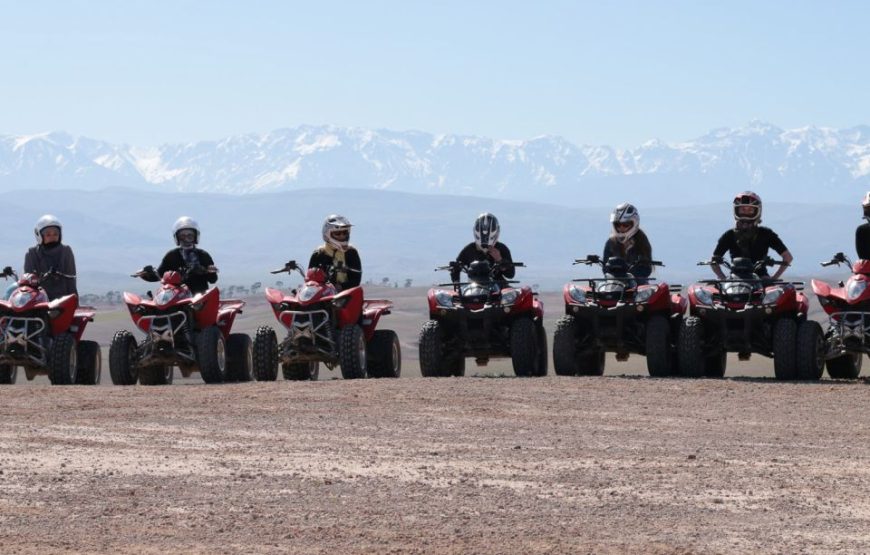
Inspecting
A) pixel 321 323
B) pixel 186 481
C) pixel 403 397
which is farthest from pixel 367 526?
pixel 321 323

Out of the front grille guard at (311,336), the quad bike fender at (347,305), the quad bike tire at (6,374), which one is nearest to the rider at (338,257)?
the quad bike fender at (347,305)

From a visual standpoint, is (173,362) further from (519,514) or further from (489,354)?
(519,514)

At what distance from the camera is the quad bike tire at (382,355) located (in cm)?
2328

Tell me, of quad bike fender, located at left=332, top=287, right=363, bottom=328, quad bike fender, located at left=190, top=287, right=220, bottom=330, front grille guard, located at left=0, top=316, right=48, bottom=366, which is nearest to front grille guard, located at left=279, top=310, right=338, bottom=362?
quad bike fender, located at left=332, top=287, right=363, bottom=328

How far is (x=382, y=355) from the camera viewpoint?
76.4ft

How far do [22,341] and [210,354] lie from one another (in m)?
2.33

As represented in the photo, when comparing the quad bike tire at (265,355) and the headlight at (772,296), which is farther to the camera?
the quad bike tire at (265,355)

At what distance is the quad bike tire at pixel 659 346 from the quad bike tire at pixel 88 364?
23.5ft

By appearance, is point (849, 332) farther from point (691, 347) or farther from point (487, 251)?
point (487, 251)

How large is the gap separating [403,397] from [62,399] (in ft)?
12.2

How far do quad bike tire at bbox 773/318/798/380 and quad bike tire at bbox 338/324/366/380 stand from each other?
201 inches

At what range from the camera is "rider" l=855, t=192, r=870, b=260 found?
2198cm

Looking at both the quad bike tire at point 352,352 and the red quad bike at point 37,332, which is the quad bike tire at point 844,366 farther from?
the red quad bike at point 37,332

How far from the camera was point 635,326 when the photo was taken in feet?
75.4
